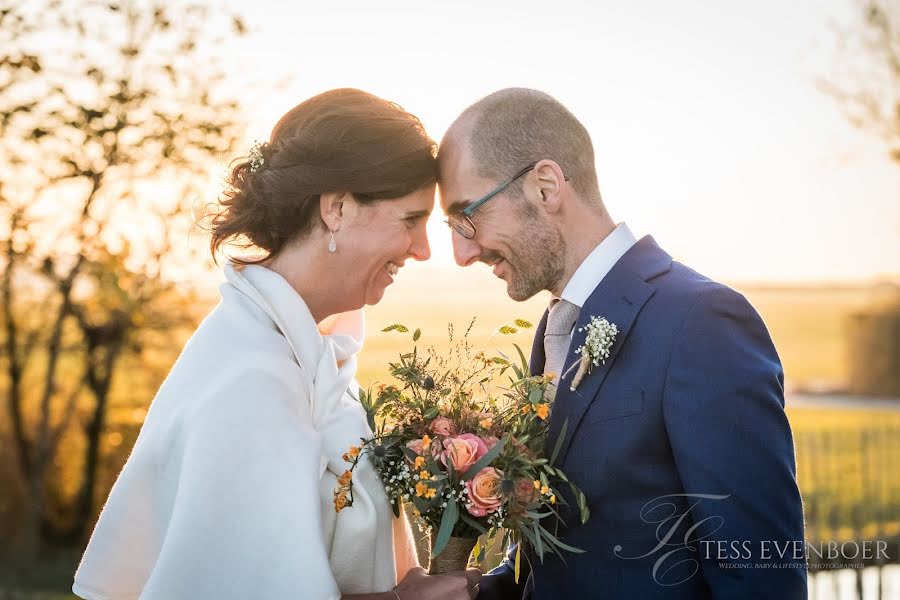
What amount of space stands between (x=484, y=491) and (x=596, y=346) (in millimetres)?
656

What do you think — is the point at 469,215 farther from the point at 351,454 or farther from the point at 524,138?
the point at 351,454

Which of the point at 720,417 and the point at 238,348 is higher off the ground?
the point at 238,348

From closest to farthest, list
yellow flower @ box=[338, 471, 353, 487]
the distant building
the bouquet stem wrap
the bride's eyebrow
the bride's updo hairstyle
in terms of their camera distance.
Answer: yellow flower @ box=[338, 471, 353, 487]
the bouquet stem wrap
the bride's updo hairstyle
the bride's eyebrow
the distant building

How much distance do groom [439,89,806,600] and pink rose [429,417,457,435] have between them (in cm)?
40

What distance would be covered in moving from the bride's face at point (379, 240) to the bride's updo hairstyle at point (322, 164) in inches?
2.0

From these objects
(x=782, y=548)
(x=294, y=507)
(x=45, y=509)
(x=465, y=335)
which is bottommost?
(x=45, y=509)

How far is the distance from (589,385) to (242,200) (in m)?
1.49

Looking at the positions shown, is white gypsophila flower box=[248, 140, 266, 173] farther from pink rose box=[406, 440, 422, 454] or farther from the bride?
pink rose box=[406, 440, 422, 454]

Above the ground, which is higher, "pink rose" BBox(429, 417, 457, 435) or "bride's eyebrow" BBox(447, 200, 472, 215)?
"bride's eyebrow" BBox(447, 200, 472, 215)

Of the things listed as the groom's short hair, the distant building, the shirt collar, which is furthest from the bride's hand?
the distant building

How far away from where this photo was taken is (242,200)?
3.69m

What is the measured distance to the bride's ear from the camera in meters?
3.57

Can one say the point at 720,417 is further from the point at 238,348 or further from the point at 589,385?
the point at 238,348

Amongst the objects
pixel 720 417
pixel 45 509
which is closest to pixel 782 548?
pixel 720 417
